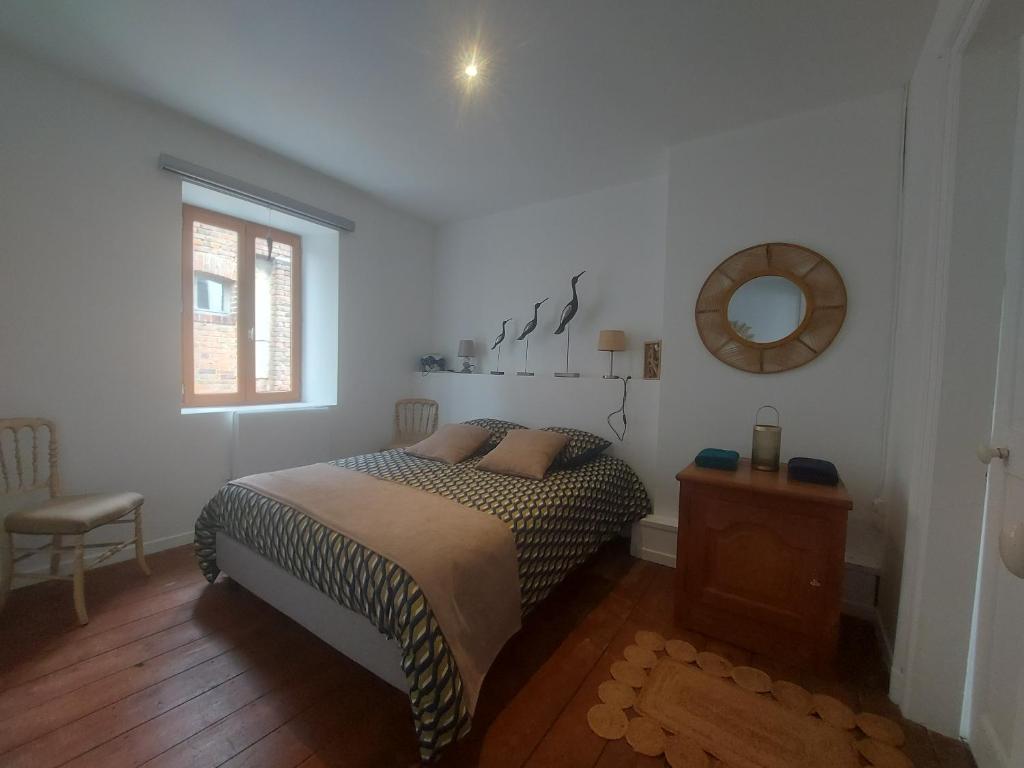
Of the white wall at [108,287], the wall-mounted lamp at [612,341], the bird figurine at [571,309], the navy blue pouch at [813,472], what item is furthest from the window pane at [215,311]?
the navy blue pouch at [813,472]

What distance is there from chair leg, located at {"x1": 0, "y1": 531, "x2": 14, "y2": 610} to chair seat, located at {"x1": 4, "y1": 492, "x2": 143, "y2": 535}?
0.13 metres

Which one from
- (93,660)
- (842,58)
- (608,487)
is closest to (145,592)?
(93,660)

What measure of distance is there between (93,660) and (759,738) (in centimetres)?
244

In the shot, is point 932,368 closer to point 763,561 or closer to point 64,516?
point 763,561

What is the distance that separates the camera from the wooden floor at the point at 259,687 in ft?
3.96

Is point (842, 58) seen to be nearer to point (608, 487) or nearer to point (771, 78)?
point (771, 78)

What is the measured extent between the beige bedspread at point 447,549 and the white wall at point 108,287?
108cm

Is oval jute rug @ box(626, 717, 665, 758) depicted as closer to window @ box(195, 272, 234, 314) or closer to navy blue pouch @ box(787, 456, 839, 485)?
navy blue pouch @ box(787, 456, 839, 485)

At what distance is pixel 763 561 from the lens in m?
1.68

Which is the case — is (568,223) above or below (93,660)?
above

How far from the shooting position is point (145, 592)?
1998mm

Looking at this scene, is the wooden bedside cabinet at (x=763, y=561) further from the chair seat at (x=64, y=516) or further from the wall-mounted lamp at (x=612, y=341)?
the chair seat at (x=64, y=516)

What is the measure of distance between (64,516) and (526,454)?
2167mm

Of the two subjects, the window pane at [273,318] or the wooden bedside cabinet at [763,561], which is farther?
the window pane at [273,318]
